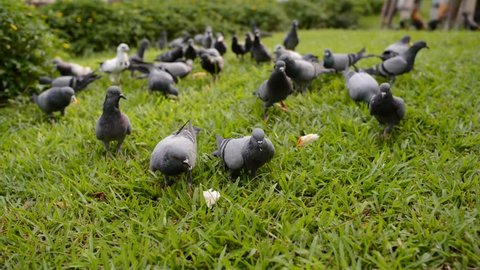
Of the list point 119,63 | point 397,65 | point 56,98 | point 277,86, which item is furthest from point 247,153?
point 119,63

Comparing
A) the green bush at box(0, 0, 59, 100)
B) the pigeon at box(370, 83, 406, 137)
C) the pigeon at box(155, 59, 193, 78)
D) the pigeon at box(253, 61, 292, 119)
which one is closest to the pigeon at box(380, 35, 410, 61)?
the pigeon at box(370, 83, 406, 137)

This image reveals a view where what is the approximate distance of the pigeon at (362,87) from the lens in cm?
396

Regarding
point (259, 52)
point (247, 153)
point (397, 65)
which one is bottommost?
point (259, 52)

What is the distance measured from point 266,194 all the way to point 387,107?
4.58ft

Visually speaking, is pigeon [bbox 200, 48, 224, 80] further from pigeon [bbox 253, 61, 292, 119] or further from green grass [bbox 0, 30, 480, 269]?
pigeon [bbox 253, 61, 292, 119]

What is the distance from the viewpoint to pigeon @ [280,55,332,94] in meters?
4.12

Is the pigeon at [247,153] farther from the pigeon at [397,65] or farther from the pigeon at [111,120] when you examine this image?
the pigeon at [397,65]

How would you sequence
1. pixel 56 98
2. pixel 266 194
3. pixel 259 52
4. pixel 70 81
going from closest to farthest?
1. pixel 266 194
2. pixel 56 98
3. pixel 70 81
4. pixel 259 52

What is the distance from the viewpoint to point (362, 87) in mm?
4012

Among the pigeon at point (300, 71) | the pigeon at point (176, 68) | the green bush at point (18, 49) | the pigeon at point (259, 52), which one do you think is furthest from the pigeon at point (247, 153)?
the green bush at point (18, 49)

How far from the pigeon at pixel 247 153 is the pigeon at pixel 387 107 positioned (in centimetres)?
112

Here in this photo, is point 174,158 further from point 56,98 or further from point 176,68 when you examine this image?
point 176,68

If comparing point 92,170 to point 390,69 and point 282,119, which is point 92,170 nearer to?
point 282,119

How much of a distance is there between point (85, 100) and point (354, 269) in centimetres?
436
